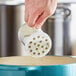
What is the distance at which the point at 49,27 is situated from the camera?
900 millimetres

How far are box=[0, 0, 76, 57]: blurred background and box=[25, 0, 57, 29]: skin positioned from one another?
44 cm

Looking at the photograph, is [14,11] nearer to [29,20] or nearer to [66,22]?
[66,22]

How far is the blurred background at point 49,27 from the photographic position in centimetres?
90

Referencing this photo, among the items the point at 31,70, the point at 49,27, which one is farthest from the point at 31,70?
the point at 49,27

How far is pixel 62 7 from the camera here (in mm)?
915

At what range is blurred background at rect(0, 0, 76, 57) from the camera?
90cm

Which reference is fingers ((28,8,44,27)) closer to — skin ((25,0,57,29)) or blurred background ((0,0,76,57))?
skin ((25,0,57,29))

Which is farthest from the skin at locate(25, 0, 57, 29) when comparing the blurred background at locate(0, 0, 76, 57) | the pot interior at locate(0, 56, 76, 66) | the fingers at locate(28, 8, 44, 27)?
the blurred background at locate(0, 0, 76, 57)

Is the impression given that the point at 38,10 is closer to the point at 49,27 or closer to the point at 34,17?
the point at 34,17

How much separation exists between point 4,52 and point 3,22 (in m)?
0.11

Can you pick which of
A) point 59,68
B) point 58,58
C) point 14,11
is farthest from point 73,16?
point 59,68

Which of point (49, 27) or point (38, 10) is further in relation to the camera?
point (49, 27)

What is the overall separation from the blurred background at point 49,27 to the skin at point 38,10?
44 centimetres

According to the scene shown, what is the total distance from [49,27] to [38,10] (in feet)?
1.52
